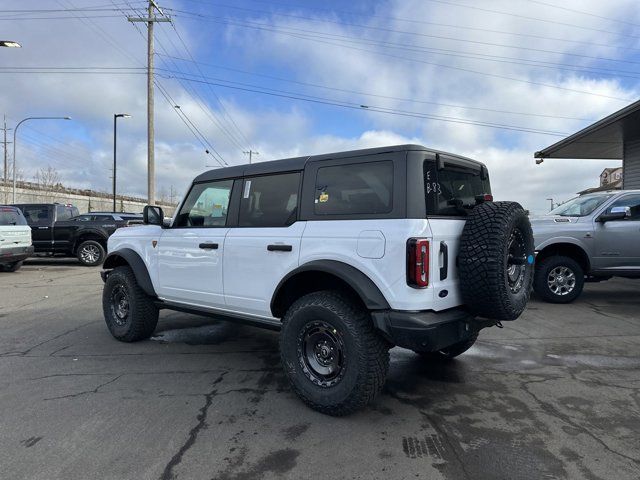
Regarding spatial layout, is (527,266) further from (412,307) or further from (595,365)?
(595,365)

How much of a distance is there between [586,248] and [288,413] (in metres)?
6.59

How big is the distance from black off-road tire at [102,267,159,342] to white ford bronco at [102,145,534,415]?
3.85ft

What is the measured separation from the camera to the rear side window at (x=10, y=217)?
1168 cm

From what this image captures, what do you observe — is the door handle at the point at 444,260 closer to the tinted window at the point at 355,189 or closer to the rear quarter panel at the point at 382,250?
the rear quarter panel at the point at 382,250

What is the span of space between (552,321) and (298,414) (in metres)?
4.85

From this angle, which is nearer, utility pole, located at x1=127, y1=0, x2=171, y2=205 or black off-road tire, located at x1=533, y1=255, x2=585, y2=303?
black off-road tire, located at x1=533, y1=255, x2=585, y2=303

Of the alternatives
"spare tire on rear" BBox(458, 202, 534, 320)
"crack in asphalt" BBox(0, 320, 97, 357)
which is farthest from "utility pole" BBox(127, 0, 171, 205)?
"spare tire on rear" BBox(458, 202, 534, 320)

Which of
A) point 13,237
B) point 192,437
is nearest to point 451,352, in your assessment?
point 192,437

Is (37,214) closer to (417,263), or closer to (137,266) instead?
(137,266)

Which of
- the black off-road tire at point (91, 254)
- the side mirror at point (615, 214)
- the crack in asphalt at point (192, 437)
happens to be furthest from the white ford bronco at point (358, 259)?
the black off-road tire at point (91, 254)

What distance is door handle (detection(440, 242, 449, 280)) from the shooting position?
3.31m

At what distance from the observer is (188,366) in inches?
186

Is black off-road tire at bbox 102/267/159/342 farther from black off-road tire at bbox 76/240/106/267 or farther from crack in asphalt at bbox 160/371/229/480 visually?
black off-road tire at bbox 76/240/106/267

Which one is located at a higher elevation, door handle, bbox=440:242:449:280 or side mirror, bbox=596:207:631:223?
side mirror, bbox=596:207:631:223
